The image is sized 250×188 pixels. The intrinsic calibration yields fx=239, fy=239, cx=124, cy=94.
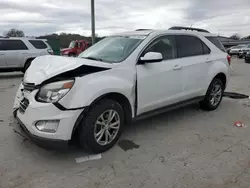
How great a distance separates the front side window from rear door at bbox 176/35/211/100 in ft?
0.52

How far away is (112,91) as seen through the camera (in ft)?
10.5

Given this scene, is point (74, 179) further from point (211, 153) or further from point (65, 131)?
point (211, 153)

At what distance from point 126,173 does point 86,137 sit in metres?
0.67

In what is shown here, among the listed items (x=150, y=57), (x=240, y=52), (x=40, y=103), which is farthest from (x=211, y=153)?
(x=240, y=52)

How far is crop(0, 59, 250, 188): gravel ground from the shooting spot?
8.79 ft

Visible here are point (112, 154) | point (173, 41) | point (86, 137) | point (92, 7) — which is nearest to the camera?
point (86, 137)

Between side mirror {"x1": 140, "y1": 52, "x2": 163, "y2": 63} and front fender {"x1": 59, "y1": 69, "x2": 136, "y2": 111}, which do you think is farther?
side mirror {"x1": 140, "y1": 52, "x2": 163, "y2": 63}

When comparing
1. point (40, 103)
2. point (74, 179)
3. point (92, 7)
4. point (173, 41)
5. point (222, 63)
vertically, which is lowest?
point (74, 179)

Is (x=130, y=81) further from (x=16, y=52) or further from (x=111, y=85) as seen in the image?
(x=16, y=52)

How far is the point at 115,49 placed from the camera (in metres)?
3.95

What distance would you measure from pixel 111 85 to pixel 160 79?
102 cm

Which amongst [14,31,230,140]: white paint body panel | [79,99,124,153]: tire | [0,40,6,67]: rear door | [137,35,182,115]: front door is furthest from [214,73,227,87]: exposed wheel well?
[0,40,6,67]: rear door

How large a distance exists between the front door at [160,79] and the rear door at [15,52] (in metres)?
8.42

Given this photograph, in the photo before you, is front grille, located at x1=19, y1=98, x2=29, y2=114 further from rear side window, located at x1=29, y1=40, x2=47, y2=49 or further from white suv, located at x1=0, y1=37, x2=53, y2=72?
rear side window, located at x1=29, y1=40, x2=47, y2=49
